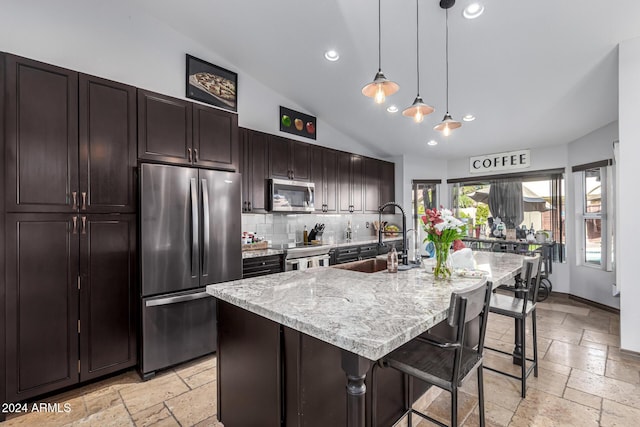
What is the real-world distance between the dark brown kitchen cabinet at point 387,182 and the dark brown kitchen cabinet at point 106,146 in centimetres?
441

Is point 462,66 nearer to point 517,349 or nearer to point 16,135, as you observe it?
point 517,349

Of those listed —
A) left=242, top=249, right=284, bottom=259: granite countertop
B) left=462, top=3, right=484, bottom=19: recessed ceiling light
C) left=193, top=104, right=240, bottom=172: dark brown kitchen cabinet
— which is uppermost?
left=462, top=3, right=484, bottom=19: recessed ceiling light

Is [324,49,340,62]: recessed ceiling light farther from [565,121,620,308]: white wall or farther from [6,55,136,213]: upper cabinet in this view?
[565,121,620,308]: white wall

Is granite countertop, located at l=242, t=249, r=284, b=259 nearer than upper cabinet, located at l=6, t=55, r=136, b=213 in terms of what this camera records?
No

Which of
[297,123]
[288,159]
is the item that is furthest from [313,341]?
[297,123]

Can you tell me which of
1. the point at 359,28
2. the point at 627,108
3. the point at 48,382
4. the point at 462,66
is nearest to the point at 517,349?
the point at 627,108

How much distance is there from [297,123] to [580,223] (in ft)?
15.6

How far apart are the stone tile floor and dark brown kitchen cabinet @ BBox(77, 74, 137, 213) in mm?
1435

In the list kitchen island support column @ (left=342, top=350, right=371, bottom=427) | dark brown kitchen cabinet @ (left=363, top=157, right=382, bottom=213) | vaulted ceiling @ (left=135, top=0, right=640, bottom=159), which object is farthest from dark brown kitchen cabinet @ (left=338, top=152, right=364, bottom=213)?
kitchen island support column @ (left=342, top=350, right=371, bottom=427)

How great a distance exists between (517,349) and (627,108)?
246 centimetres

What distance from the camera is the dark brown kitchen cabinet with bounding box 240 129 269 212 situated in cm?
387

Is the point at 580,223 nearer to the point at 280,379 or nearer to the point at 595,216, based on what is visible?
the point at 595,216

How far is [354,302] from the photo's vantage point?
1500 mm

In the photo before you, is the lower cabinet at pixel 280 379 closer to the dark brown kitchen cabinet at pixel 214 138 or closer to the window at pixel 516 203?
the dark brown kitchen cabinet at pixel 214 138
